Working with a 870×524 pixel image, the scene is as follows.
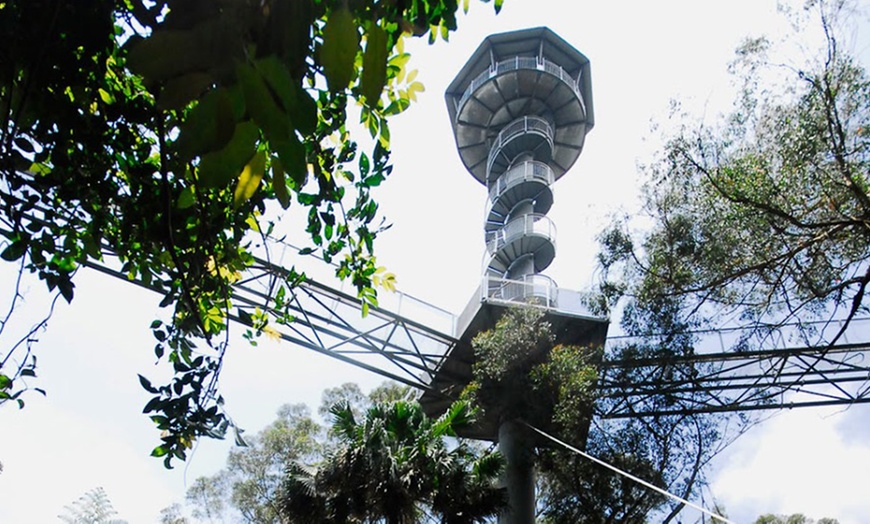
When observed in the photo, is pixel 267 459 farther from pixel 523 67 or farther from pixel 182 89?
pixel 182 89

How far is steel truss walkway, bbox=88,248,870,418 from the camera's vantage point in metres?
8.98

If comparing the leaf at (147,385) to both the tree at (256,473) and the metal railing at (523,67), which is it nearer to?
the tree at (256,473)

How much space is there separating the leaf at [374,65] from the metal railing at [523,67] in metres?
14.9

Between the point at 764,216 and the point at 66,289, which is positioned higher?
the point at 764,216

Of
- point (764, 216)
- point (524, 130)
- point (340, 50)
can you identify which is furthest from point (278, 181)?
point (524, 130)

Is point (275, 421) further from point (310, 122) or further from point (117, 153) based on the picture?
point (310, 122)

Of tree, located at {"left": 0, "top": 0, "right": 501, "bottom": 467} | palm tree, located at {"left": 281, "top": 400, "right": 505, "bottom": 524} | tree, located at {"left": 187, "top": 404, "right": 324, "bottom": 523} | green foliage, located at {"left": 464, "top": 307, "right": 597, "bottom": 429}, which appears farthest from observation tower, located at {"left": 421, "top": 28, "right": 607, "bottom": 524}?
tree, located at {"left": 0, "top": 0, "right": 501, "bottom": 467}

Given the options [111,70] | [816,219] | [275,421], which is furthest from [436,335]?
[111,70]

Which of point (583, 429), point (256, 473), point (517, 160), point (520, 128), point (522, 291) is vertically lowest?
point (583, 429)

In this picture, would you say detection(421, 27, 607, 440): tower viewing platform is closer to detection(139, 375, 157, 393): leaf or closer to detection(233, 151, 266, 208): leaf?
detection(139, 375, 157, 393): leaf

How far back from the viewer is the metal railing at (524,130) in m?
14.5

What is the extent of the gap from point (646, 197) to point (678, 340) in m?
2.30

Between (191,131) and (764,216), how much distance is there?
655 centimetres

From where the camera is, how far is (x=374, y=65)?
52 centimetres
